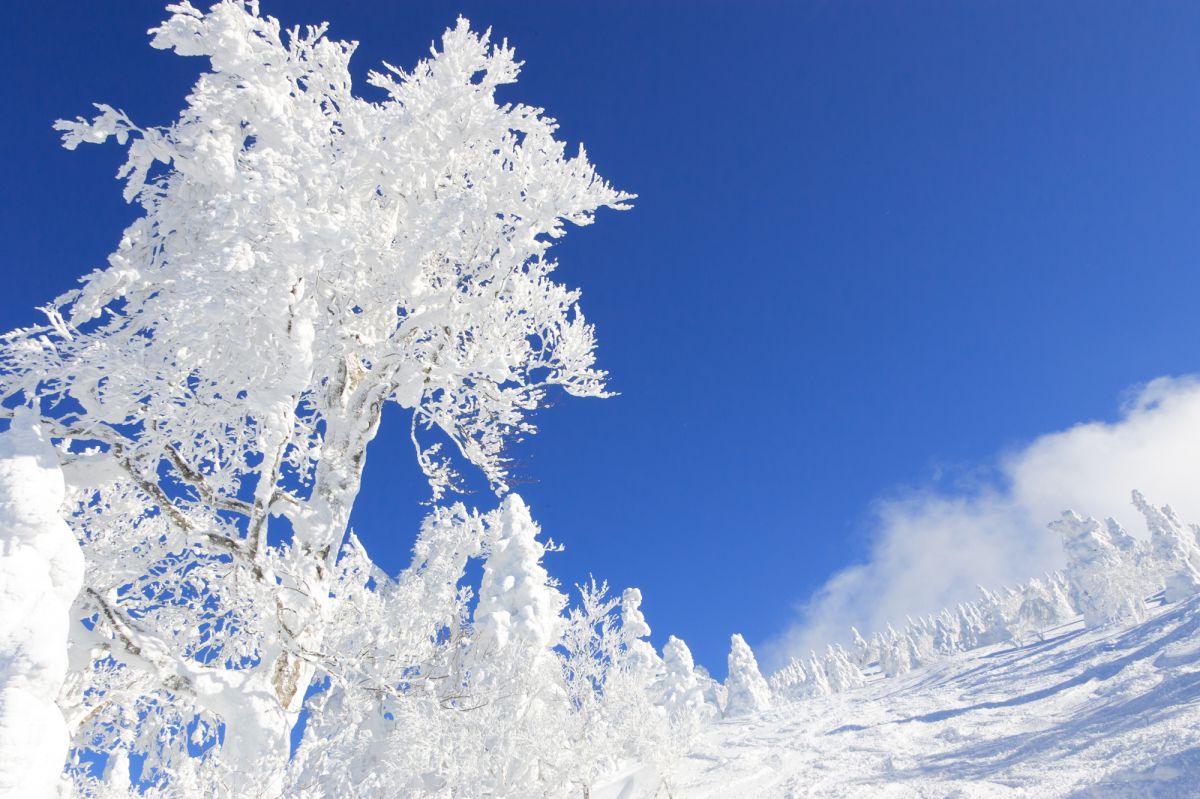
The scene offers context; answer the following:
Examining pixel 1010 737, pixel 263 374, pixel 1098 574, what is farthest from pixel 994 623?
pixel 263 374

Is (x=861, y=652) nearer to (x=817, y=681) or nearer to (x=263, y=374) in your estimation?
(x=817, y=681)

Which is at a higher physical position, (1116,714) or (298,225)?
(298,225)

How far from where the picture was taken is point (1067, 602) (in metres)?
116

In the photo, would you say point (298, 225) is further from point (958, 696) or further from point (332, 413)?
point (958, 696)

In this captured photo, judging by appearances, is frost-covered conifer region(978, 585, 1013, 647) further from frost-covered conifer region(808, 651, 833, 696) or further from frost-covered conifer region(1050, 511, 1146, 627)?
frost-covered conifer region(808, 651, 833, 696)

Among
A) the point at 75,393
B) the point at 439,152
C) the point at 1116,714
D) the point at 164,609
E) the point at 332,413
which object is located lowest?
the point at 1116,714

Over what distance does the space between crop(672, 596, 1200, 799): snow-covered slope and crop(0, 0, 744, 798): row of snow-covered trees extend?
92.0 ft

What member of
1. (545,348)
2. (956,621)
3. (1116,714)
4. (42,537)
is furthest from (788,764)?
(956,621)

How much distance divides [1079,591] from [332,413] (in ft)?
457

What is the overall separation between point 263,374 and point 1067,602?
499 feet

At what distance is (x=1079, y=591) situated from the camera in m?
107

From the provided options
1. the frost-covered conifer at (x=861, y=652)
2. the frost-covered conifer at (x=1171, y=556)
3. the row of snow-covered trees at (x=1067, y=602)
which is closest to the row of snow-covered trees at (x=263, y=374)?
the row of snow-covered trees at (x=1067, y=602)

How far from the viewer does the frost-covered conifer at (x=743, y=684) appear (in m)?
81.0

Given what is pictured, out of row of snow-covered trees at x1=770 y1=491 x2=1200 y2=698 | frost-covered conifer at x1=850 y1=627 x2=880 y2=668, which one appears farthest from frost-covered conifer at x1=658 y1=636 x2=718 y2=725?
frost-covered conifer at x1=850 y1=627 x2=880 y2=668
